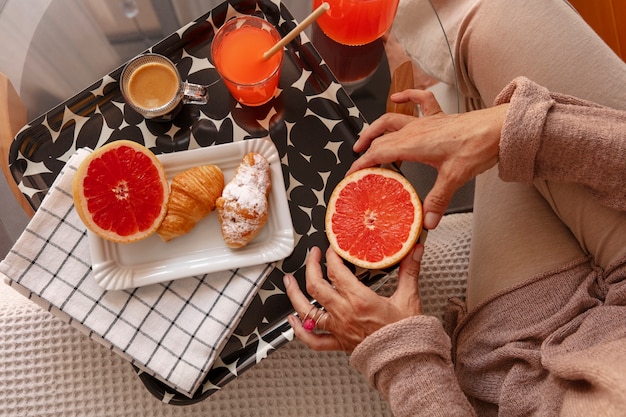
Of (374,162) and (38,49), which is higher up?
(38,49)

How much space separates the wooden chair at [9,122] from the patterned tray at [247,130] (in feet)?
0.10

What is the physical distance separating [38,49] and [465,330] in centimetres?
129

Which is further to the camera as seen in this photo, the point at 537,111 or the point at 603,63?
the point at 603,63

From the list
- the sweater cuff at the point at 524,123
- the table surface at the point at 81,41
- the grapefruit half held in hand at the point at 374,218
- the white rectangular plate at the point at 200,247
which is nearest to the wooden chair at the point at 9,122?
the table surface at the point at 81,41

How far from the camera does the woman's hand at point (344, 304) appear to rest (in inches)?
39.1

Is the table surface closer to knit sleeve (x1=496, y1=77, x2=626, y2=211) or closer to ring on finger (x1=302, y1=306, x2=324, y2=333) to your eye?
knit sleeve (x1=496, y1=77, x2=626, y2=211)

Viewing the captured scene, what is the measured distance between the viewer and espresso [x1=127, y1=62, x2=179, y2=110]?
116cm

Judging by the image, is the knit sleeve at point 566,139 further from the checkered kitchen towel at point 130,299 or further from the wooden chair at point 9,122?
the wooden chair at point 9,122

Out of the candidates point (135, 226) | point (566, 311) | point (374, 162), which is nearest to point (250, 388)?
point (135, 226)

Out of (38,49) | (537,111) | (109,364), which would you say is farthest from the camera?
(38,49)

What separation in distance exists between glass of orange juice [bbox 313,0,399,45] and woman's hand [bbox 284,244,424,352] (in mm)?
545

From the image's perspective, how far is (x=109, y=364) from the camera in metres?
1.17

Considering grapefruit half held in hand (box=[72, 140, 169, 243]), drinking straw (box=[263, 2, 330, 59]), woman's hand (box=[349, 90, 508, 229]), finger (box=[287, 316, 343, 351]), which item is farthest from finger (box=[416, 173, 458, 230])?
grapefruit half held in hand (box=[72, 140, 169, 243])

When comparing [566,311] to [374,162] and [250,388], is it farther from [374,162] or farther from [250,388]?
[250,388]
